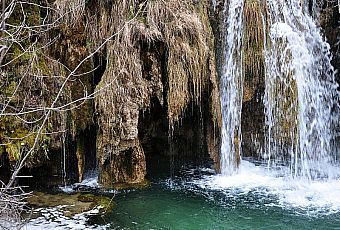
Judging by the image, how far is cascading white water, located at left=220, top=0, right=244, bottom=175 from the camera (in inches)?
304

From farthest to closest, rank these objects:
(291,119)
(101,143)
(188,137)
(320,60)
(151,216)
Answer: (188,137)
(320,60)
(291,119)
(101,143)
(151,216)

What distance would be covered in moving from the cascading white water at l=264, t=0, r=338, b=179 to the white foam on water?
390 mm

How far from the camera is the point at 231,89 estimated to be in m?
7.82

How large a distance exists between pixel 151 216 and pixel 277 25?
12.9 feet

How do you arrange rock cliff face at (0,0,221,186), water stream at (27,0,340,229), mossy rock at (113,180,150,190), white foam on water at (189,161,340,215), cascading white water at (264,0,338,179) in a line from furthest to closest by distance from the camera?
1. cascading white water at (264,0,338,179)
2. mossy rock at (113,180,150,190)
3. rock cliff face at (0,0,221,186)
4. white foam on water at (189,161,340,215)
5. water stream at (27,0,340,229)

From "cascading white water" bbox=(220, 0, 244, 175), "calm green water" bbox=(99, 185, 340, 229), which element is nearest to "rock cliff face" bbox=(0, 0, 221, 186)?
"cascading white water" bbox=(220, 0, 244, 175)

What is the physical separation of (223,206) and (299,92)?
8.73 ft

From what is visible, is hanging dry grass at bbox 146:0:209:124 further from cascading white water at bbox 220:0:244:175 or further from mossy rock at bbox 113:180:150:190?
mossy rock at bbox 113:180:150:190

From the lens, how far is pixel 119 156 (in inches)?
287

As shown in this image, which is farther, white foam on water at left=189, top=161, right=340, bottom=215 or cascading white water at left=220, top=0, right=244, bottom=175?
cascading white water at left=220, top=0, right=244, bottom=175

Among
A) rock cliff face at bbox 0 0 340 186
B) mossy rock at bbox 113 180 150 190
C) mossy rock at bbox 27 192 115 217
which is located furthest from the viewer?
mossy rock at bbox 113 180 150 190

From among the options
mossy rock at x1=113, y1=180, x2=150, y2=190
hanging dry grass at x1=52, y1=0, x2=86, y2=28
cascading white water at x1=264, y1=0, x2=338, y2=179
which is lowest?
mossy rock at x1=113, y1=180, x2=150, y2=190

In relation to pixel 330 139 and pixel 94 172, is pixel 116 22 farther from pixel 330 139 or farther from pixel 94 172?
pixel 330 139

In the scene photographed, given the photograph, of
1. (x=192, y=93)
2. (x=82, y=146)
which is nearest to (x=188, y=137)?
(x=192, y=93)
